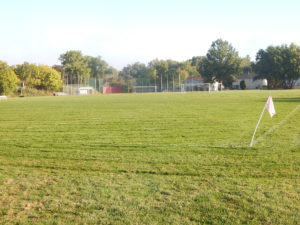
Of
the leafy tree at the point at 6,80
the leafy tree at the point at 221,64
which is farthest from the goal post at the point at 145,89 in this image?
the leafy tree at the point at 6,80

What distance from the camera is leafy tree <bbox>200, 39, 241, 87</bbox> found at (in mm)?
87688

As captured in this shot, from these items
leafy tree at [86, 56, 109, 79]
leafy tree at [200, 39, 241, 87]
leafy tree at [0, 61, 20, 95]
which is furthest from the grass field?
leafy tree at [86, 56, 109, 79]

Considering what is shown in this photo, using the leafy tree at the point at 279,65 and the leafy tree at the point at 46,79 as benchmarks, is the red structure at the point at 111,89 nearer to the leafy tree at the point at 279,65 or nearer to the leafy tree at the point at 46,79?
the leafy tree at the point at 46,79

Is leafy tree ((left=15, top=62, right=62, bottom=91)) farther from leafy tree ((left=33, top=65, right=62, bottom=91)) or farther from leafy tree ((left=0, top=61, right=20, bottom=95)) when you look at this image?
leafy tree ((left=0, top=61, right=20, bottom=95))

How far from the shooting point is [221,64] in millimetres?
88250

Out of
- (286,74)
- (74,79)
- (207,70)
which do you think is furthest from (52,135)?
(74,79)

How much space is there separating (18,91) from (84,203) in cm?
7420

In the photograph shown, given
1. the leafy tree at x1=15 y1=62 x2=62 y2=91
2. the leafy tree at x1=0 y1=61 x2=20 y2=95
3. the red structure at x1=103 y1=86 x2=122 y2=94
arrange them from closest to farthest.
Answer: the leafy tree at x1=0 y1=61 x2=20 y2=95
the leafy tree at x1=15 y1=62 x2=62 y2=91
the red structure at x1=103 y1=86 x2=122 y2=94

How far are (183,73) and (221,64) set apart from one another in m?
14.0

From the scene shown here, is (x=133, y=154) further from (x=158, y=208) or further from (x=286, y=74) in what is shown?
(x=286, y=74)

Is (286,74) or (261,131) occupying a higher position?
(286,74)

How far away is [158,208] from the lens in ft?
12.7

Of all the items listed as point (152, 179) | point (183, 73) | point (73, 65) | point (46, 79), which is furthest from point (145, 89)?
point (152, 179)

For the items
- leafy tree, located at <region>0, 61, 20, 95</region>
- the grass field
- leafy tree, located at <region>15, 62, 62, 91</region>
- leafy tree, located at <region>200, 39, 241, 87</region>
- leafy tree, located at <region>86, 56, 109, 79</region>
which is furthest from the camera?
leafy tree, located at <region>86, 56, 109, 79</region>
